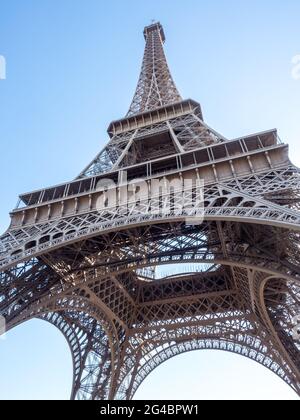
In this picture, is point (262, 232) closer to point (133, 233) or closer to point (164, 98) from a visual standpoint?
point (133, 233)

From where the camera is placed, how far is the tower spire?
2723 cm

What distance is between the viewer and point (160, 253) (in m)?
15.8

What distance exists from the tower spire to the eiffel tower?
223mm

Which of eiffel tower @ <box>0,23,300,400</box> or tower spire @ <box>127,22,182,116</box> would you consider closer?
eiffel tower @ <box>0,23,300,400</box>

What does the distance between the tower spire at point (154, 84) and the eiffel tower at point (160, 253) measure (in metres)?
0.22

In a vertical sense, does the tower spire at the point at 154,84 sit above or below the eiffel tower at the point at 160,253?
above

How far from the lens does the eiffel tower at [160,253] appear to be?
44.7 feet

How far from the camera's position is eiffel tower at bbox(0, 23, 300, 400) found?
13617 millimetres

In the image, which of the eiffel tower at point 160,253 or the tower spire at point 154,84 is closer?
the eiffel tower at point 160,253

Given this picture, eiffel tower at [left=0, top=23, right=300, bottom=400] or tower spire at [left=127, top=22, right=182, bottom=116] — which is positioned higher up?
tower spire at [left=127, top=22, right=182, bottom=116]

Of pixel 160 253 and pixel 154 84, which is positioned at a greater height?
pixel 154 84

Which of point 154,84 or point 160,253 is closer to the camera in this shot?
point 160,253

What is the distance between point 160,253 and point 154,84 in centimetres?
1822

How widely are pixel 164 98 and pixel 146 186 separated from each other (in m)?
14.1
